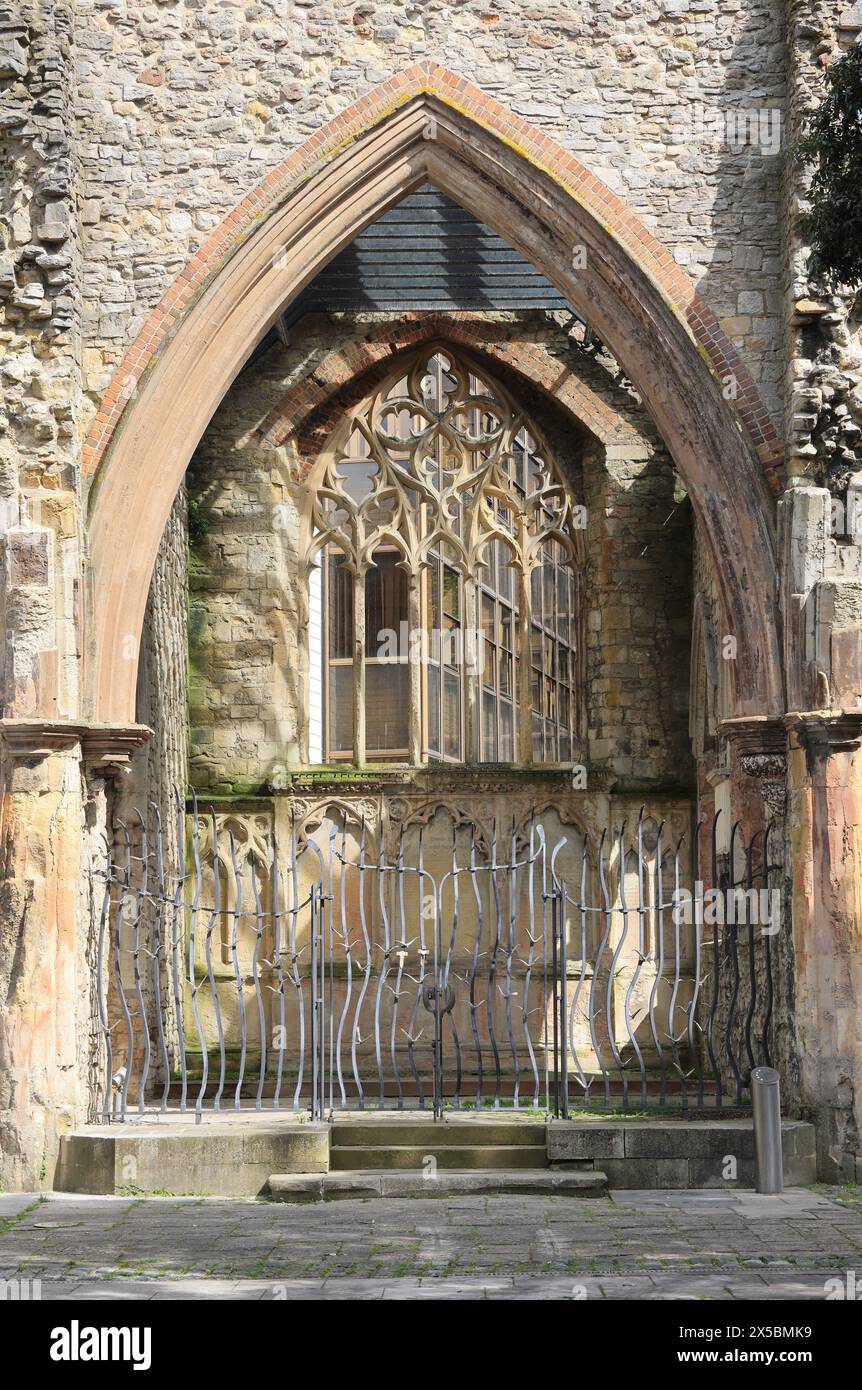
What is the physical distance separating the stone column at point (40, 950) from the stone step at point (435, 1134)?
1.45 metres

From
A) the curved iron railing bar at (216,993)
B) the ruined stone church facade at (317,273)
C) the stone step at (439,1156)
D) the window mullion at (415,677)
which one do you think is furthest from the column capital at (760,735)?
the window mullion at (415,677)

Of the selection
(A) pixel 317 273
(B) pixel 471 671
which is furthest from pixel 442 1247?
(B) pixel 471 671

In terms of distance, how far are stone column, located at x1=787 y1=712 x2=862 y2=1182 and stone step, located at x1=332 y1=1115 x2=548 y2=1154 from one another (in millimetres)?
1527

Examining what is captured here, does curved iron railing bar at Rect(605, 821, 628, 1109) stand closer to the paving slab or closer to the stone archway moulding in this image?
the paving slab

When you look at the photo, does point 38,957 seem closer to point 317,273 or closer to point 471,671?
point 317,273

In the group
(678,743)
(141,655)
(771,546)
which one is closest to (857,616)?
(771,546)

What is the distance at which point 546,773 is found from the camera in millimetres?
13578

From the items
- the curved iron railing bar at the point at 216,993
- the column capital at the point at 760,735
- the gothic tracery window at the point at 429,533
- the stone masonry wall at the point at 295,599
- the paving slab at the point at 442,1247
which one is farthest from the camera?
the gothic tracery window at the point at 429,533

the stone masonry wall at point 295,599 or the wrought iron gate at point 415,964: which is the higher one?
the stone masonry wall at point 295,599

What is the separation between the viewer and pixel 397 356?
46.5ft

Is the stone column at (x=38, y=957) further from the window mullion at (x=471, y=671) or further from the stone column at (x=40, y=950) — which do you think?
the window mullion at (x=471, y=671)

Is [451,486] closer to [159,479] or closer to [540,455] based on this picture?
[540,455]

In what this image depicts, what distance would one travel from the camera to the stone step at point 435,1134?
374 inches

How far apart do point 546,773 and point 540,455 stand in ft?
8.54
